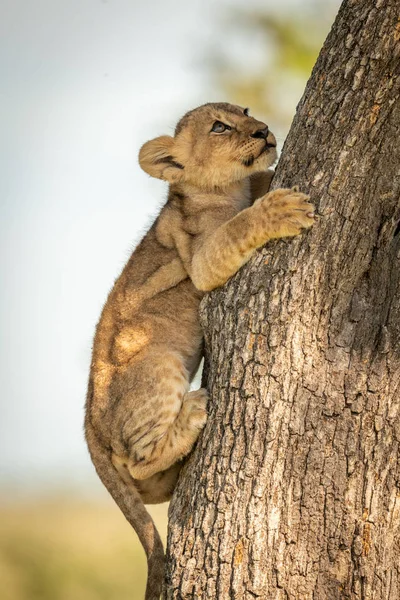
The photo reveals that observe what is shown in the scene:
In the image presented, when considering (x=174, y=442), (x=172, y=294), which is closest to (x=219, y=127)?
(x=172, y=294)

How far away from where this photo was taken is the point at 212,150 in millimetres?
6199

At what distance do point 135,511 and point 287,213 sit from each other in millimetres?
2034

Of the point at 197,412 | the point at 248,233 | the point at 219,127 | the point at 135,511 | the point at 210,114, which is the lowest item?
the point at 135,511

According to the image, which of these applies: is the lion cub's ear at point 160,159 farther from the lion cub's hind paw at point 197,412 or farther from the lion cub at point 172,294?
the lion cub's hind paw at point 197,412

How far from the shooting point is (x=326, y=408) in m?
4.56

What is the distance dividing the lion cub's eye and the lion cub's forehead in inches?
1.4

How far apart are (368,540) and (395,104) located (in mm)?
2235

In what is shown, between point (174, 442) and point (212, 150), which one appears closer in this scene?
point (174, 442)

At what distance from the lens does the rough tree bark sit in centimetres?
444

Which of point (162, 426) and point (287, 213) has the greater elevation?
point (287, 213)

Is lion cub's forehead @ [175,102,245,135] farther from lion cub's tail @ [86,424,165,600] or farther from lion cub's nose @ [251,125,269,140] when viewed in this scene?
lion cub's tail @ [86,424,165,600]

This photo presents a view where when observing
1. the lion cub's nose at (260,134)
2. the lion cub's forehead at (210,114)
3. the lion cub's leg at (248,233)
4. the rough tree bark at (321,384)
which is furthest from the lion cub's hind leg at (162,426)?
the lion cub's forehead at (210,114)

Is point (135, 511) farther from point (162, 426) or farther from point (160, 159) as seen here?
point (160, 159)

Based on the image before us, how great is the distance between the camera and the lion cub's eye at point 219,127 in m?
6.21
